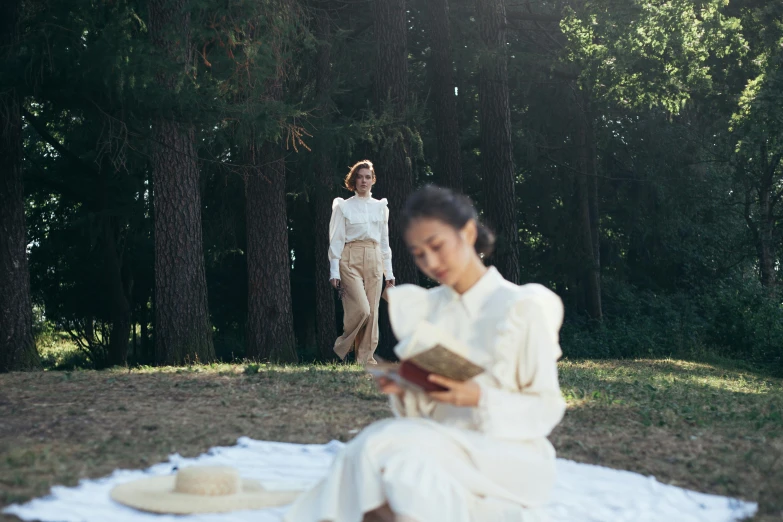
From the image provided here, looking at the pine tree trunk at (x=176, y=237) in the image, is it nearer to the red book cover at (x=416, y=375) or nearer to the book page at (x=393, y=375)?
the book page at (x=393, y=375)

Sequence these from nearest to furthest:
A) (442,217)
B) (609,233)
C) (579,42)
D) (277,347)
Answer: (442,217) → (277,347) → (579,42) → (609,233)

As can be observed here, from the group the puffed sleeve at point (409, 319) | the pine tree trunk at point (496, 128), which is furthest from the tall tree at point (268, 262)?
the puffed sleeve at point (409, 319)

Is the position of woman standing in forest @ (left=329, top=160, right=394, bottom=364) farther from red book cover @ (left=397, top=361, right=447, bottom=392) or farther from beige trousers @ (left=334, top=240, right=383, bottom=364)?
red book cover @ (left=397, top=361, right=447, bottom=392)

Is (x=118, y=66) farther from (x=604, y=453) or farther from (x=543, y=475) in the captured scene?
(x=543, y=475)

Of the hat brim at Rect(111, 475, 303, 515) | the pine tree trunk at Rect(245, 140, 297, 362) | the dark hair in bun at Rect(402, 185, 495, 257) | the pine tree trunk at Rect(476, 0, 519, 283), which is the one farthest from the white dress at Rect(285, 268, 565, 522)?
the pine tree trunk at Rect(476, 0, 519, 283)

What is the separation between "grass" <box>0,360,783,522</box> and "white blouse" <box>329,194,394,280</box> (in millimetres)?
1354

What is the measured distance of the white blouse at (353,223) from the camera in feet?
34.8

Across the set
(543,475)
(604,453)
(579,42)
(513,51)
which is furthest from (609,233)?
(543,475)

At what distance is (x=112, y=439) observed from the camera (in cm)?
612

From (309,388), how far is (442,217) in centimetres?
519

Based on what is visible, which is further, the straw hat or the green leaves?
the green leaves

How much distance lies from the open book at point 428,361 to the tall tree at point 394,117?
41.6 ft

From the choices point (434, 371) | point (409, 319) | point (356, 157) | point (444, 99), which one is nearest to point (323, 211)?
point (356, 157)

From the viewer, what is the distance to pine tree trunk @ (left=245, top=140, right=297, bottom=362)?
1552cm
